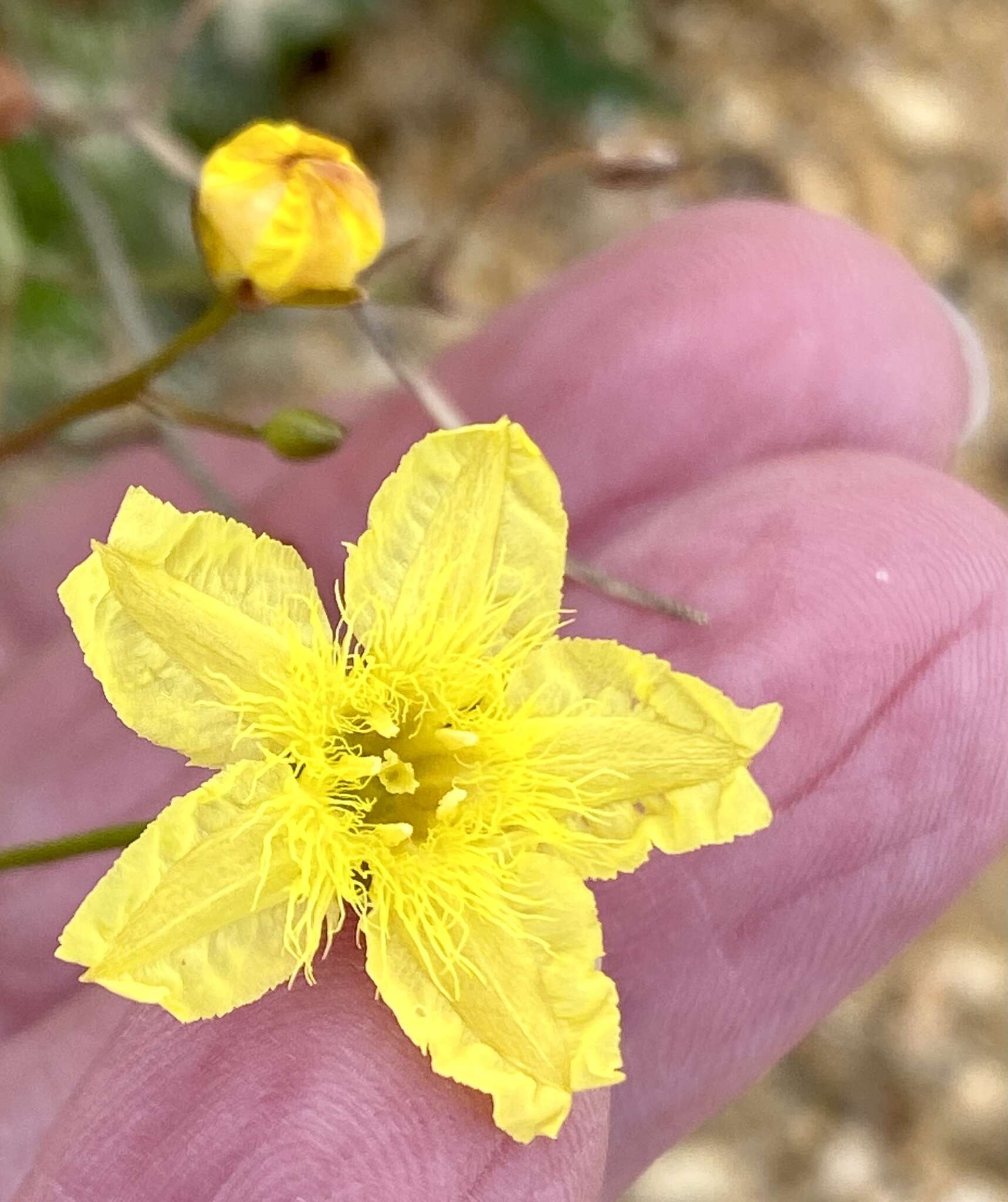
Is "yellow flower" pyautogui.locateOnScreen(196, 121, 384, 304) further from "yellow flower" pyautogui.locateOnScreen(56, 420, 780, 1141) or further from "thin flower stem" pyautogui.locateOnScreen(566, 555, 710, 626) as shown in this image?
"thin flower stem" pyautogui.locateOnScreen(566, 555, 710, 626)

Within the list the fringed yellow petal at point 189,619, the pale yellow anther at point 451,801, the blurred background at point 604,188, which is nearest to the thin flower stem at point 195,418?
the fringed yellow petal at point 189,619

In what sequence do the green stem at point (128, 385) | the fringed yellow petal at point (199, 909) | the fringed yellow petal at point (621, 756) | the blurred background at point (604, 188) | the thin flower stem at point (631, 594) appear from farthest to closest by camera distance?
the blurred background at point (604, 188)
the thin flower stem at point (631, 594)
the green stem at point (128, 385)
the fringed yellow petal at point (621, 756)
the fringed yellow petal at point (199, 909)

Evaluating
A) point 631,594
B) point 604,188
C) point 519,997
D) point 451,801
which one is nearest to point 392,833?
point 451,801

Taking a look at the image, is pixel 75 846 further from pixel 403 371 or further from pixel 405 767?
pixel 403 371

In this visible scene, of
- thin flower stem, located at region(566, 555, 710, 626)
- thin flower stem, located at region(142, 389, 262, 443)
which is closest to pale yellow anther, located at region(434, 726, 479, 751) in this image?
thin flower stem, located at region(566, 555, 710, 626)

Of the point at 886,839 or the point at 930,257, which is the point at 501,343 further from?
the point at 930,257

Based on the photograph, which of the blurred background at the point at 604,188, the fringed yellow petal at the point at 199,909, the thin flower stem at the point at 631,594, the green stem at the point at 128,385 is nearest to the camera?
the fringed yellow petal at the point at 199,909

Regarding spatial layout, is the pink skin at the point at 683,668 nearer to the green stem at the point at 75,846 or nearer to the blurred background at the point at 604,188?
the green stem at the point at 75,846
